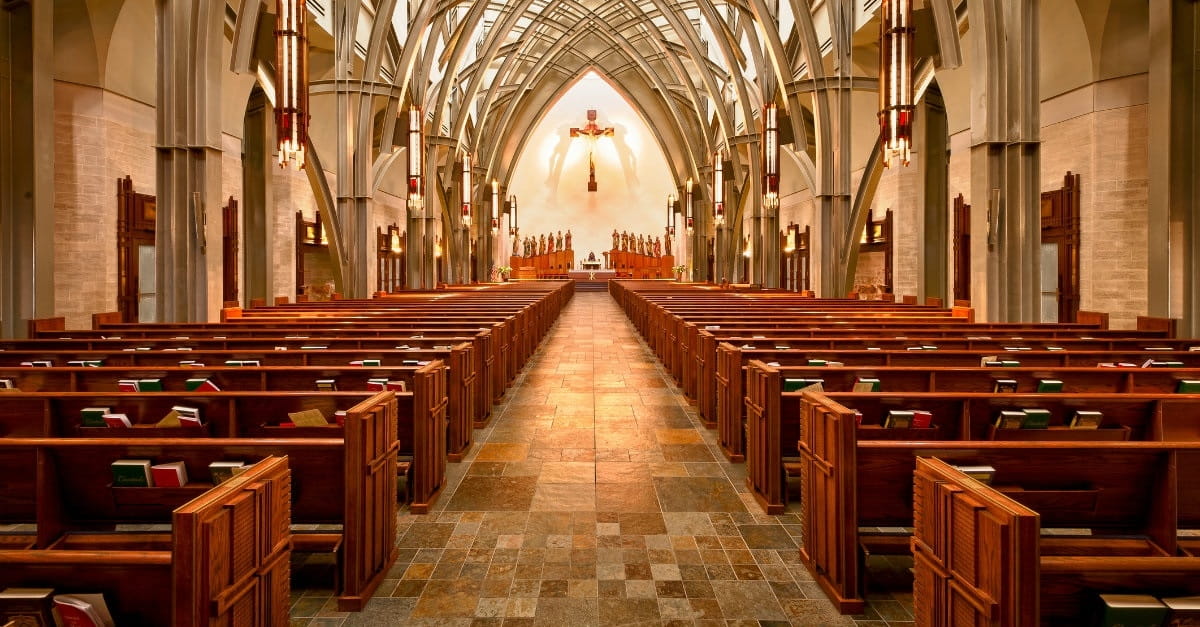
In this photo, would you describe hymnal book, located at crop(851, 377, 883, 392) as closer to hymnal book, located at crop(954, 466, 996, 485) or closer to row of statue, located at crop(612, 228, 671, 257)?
hymnal book, located at crop(954, 466, 996, 485)

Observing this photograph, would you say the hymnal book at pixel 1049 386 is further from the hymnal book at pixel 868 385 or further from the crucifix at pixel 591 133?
the crucifix at pixel 591 133

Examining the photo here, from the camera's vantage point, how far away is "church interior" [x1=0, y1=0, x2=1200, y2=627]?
106 inches

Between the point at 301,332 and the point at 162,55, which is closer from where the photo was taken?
the point at 301,332

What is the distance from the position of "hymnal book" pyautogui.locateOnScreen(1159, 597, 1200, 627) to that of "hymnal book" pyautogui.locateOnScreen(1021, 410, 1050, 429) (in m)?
1.93

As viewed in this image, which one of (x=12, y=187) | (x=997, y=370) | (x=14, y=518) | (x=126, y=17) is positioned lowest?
(x=14, y=518)

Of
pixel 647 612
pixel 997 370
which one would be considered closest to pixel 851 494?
pixel 647 612

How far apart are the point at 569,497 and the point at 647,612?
1.57m

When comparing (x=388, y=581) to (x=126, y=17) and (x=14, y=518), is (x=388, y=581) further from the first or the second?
(x=126, y=17)

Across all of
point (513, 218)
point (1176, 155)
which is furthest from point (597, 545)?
point (513, 218)

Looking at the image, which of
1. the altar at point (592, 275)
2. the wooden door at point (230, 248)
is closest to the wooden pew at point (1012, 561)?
the wooden door at point (230, 248)

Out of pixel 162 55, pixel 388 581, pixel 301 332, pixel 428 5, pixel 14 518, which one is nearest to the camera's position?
pixel 14 518

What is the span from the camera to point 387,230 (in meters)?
24.6

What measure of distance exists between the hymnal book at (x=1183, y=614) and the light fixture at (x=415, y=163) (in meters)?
16.5

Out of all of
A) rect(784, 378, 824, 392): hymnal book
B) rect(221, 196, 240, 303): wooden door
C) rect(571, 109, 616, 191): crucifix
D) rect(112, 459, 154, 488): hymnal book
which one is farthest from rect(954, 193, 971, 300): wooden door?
rect(571, 109, 616, 191): crucifix
